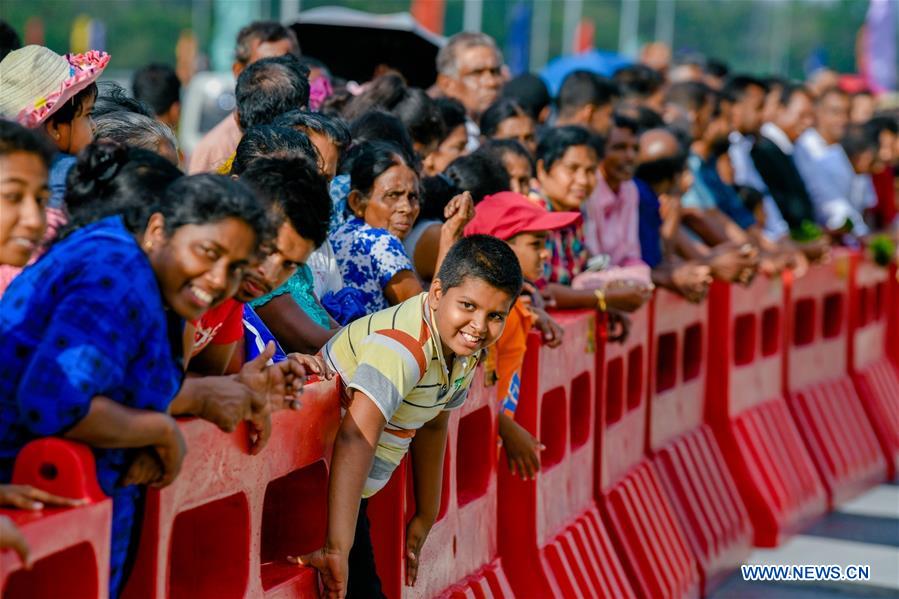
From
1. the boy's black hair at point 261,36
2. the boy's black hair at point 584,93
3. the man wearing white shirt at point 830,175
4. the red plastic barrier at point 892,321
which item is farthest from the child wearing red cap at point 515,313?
the red plastic barrier at point 892,321

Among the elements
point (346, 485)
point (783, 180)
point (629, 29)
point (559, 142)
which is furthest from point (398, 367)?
point (629, 29)

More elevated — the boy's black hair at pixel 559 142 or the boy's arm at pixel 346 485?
the boy's black hair at pixel 559 142

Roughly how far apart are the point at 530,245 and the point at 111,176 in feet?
8.82

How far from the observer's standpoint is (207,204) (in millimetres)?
3545

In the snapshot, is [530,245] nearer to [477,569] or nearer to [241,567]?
[477,569]

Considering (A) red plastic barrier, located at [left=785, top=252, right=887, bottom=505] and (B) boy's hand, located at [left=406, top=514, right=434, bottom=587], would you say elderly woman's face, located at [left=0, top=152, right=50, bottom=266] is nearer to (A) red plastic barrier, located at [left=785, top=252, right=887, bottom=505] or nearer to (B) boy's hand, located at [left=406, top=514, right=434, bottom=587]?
(B) boy's hand, located at [left=406, top=514, right=434, bottom=587]

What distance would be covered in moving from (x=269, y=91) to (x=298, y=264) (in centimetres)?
217

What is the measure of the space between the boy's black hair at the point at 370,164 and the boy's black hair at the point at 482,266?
948mm

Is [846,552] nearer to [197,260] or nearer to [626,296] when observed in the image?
[626,296]

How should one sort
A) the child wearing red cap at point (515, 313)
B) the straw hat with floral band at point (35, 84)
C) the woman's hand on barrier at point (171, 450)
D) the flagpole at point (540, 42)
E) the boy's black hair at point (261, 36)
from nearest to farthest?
the woman's hand on barrier at point (171, 450)
the straw hat with floral band at point (35, 84)
the child wearing red cap at point (515, 313)
the boy's black hair at point (261, 36)
the flagpole at point (540, 42)

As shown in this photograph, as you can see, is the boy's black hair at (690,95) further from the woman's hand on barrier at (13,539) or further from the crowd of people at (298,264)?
the woman's hand on barrier at (13,539)

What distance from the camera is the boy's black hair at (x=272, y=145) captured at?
199 inches

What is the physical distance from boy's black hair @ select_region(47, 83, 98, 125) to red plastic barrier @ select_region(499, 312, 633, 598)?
2.05 m

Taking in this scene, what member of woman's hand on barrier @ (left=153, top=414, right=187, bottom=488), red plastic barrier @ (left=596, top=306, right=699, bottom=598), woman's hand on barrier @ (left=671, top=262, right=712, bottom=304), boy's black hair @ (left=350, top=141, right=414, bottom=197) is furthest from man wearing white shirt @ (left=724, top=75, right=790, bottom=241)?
woman's hand on barrier @ (left=153, top=414, right=187, bottom=488)
